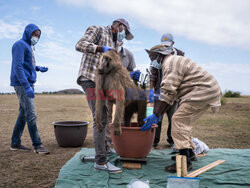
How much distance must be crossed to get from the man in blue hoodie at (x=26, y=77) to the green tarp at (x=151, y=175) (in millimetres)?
1118

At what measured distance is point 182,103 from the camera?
3270mm

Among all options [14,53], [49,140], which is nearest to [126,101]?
[14,53]

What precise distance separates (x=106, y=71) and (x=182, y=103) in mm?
1206

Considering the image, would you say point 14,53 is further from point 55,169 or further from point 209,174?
point 209,174

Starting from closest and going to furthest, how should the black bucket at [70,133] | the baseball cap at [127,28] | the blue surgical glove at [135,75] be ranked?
the baseball cap at [127,28]
the blue surgical glove at [135,75]
the black bucket at [70,133]

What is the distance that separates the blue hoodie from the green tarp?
5.73 ft

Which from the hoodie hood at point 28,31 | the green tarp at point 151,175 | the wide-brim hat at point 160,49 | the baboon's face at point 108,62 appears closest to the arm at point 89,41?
the baboon's face at point 108,62

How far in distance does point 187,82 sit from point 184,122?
570 millimetres

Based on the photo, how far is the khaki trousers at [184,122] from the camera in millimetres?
3152

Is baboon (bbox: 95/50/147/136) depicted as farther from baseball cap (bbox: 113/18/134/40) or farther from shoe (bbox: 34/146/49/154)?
shoe (bbox: 34/146/49/154)

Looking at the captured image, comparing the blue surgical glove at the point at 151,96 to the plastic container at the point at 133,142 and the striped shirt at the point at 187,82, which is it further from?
the striped shirt at the point at 187,82

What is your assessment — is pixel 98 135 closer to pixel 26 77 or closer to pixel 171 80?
pixel 171 80

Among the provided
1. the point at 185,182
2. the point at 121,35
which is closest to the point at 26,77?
the point at 121,35

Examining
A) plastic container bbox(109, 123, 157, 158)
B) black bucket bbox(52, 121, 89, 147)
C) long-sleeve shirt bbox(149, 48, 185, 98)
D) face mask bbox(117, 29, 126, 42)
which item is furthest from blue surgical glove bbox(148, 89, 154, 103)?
black bucket bbox(52, 121, 89, 147)
